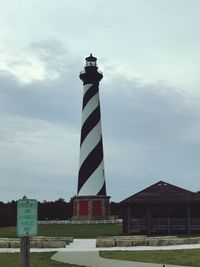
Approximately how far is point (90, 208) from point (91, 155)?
18.2 feet

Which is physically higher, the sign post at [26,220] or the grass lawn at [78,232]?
the sign post at [26,220]

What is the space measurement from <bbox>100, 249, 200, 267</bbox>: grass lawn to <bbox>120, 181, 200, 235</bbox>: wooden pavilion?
12624 millimetres

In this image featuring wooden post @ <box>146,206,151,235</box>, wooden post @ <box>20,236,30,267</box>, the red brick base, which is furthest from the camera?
the red brick base

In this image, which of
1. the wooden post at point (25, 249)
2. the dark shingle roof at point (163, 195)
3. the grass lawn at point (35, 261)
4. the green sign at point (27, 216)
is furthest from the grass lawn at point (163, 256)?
the dark shingle roof at point (163, 195)

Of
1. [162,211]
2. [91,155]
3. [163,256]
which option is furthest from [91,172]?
[163,256]

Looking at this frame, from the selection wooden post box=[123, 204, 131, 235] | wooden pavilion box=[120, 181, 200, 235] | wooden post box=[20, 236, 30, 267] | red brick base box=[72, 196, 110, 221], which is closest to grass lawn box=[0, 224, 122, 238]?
wooden post box=[123, 204, 131, 235]

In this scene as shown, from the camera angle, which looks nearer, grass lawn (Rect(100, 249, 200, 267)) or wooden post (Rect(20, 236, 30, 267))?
wooden post (Rect(20, 236, 30, 267))

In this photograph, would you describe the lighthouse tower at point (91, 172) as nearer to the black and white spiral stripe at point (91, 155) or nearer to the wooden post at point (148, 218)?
the black and white spiral stripe at point (91, 155)

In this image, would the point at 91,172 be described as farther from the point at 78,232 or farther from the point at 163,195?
the point at 163,195

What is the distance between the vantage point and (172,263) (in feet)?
49.2

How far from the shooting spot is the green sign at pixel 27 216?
7434 millimetres

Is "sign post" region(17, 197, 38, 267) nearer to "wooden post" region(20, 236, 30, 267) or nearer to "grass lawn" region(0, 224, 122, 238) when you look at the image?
"wooden post" region(20, 236, 30, 267)

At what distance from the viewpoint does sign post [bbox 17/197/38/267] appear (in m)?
7.43

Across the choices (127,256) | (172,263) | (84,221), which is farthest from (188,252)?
(84,221)
